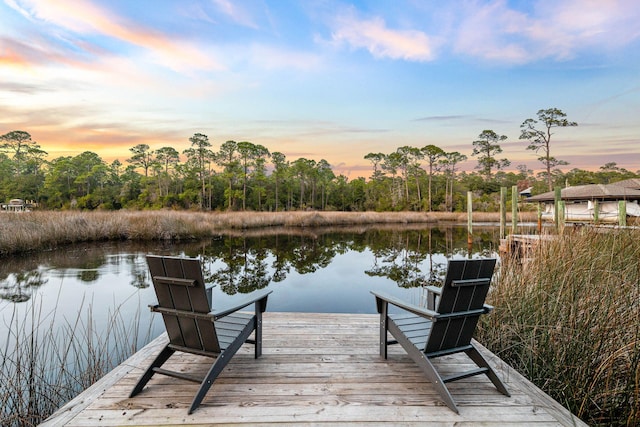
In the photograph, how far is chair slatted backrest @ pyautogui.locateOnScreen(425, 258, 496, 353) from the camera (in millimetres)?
1946

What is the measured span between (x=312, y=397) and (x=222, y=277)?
7099 millimetres

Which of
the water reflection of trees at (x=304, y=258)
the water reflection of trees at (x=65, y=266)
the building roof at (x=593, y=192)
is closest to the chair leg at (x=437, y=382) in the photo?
the water reflection of trees at (x=304, y=258)

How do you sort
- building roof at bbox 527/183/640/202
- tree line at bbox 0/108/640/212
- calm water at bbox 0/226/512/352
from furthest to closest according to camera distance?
1. tree line at bbox 0/108/640/212
2. building roof at bbox 527/183/640/202
3. calm water at bbox 0/226/512/352

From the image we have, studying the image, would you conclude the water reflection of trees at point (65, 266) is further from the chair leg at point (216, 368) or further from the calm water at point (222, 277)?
the chair leg at point (216, 368)

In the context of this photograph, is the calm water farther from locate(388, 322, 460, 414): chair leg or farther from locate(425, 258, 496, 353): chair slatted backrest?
locate(425, 258, 496, 353): chair slatted backrest

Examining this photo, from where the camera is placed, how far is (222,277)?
28.1 feet

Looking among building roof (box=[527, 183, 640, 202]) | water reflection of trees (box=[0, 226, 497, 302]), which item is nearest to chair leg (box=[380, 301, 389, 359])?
water reflection of trees (box=[0, 226, 497, 302])

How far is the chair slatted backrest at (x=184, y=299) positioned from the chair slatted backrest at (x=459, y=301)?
4.52ft

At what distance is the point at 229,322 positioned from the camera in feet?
8.07

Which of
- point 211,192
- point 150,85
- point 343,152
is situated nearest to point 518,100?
point 343,152

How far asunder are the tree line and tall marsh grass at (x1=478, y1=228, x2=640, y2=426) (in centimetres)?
3226

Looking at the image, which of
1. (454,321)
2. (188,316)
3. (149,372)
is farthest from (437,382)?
(149,372)

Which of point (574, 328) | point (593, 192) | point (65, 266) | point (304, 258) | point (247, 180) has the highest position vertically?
point (247, 180)

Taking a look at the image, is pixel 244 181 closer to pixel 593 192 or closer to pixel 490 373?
pixel 593 192
